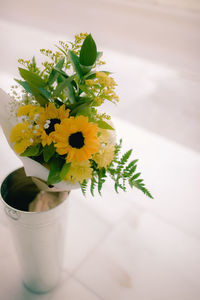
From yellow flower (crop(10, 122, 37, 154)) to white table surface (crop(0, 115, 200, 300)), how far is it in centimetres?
75

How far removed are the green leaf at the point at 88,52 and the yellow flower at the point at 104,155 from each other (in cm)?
22

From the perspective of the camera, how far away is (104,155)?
0.71 meters

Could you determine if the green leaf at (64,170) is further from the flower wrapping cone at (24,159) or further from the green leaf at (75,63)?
the green leaf at (75,63)

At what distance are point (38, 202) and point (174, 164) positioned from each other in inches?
44.6

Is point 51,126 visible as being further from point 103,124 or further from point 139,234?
point 139,234

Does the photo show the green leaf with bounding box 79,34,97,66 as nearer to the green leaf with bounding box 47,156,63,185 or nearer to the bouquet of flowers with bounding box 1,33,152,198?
the bouquet of flowers with bounding box 1,33,152,198

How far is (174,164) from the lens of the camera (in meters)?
1.89

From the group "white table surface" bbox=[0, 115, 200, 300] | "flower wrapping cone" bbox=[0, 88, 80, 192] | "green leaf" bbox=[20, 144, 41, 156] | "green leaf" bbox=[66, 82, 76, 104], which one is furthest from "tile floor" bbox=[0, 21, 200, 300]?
"green leaf" bbox=[66, 82, 76, 104]

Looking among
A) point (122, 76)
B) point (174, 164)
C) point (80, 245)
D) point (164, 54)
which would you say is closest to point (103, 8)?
point (164, 54)

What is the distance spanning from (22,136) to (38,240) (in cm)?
44

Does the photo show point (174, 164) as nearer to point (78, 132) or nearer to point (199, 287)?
point (199, 287)

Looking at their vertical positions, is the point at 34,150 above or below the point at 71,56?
below

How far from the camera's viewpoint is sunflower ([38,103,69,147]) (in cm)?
70

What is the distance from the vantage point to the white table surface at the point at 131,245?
1.17m
